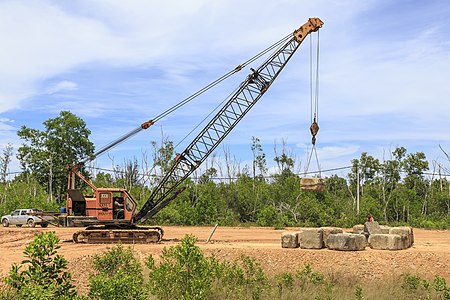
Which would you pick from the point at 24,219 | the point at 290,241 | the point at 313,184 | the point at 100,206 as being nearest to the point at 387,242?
the point at 313,184

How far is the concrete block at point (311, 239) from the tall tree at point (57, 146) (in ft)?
118

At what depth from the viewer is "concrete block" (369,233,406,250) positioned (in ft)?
66.3

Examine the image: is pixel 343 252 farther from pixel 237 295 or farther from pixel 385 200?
pixel 385 200

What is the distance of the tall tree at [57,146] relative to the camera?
51656mm

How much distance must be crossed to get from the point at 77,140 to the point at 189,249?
44587 millimetres

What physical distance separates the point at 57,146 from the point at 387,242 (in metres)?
40.1

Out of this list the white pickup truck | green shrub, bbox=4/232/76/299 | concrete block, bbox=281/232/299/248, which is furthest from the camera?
the white pickup truck

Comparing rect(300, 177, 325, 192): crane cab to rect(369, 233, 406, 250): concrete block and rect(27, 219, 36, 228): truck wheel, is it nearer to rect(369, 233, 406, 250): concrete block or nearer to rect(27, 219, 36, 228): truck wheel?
rect(369, 233, 406, 250): concrete block

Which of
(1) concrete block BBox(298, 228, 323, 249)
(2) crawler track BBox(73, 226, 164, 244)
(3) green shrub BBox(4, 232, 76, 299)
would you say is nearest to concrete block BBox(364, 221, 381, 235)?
(1) concrete block BBox(298, 228, 323, 249)

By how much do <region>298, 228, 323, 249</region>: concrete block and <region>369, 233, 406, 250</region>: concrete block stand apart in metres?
2.20

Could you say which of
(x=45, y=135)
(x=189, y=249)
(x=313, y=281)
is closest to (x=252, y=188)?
(x=45, y=135)

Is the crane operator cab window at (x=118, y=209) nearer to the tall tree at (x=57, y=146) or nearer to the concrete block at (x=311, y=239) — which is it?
the concrete block at (x=311, y=239)

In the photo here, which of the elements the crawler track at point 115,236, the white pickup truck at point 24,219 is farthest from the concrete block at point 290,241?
the white pickup truck at point 24,219

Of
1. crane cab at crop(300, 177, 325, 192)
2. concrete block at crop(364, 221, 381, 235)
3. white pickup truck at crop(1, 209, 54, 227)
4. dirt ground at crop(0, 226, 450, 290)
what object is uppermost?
crane cab at crop(300, 177, 325, 192)
